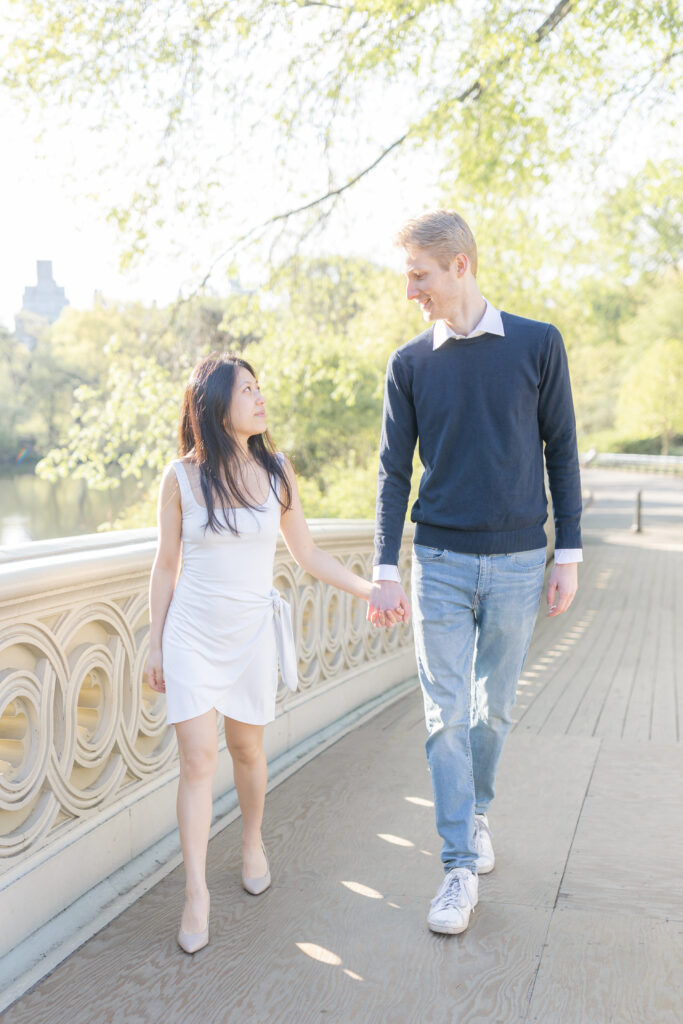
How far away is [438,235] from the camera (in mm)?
2865

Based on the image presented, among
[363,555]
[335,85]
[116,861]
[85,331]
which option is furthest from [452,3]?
[116,861]

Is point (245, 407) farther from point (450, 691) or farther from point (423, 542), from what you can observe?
point (450, 691)

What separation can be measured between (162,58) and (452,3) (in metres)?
3.51

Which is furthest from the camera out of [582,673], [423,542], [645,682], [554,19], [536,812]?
[554,19]

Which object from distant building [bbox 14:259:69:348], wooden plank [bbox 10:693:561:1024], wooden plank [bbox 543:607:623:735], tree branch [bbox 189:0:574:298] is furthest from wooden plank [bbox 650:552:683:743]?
distant building [bbox 14:259:69:348]

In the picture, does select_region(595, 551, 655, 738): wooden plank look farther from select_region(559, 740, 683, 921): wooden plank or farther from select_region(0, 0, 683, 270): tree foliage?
select_region(0, 0, 683, 270): tree foliage

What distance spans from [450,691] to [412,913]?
67cm

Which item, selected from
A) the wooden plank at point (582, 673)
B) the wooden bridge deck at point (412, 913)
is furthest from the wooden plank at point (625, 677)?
the wooden bridge deck at point (412, 913)

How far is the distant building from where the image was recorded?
15000mm

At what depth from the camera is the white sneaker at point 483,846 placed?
3305 millimetres

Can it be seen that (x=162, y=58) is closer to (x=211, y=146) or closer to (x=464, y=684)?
(x=211, y=146)

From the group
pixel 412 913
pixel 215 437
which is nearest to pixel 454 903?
pixel 412 913

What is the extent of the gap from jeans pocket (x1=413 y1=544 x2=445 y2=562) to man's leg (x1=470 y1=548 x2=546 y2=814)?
0.47 feet

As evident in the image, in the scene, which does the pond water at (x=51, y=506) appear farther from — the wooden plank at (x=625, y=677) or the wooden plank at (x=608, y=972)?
the wooden plank at (x=608, y=972)
